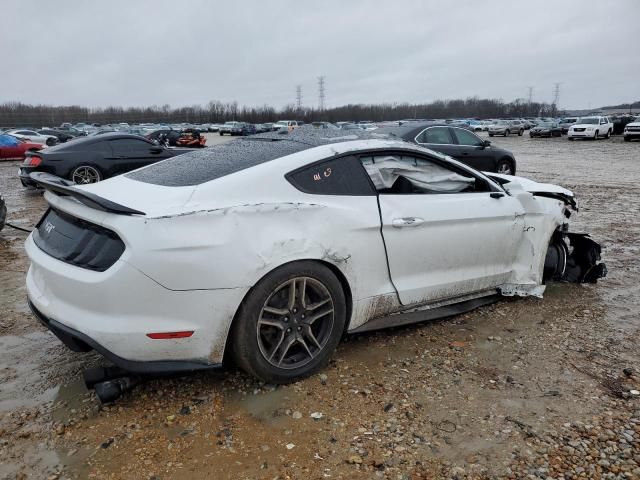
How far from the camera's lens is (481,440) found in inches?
103

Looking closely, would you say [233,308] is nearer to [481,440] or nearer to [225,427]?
[225,427]

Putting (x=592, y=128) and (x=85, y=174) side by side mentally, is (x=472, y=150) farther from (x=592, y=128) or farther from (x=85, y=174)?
(x=592, y=128)

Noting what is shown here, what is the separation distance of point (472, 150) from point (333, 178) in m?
9.29

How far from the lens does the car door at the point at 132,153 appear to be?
36.1 feet

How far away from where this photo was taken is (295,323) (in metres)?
3.06

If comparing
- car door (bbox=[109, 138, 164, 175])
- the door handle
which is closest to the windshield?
car door (bbox=[109, 138, 164, 175])

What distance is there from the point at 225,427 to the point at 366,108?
124 m

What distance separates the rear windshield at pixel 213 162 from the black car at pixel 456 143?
272 inches

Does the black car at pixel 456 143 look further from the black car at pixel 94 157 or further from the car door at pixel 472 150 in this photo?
the black car at pixel 94 157

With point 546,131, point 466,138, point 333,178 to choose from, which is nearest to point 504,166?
point 466,138

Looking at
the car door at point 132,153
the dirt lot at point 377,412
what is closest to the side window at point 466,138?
the car door at point 132,153

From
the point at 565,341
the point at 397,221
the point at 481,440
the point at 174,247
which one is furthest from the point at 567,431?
the point at 174,247

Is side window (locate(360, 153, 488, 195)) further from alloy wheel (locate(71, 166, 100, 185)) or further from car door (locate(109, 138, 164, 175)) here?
alloy wheel (locate(71, 166, 100, 185))

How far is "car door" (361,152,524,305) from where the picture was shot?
11.3 feet
